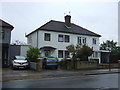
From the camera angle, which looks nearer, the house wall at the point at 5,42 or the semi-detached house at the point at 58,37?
the house wall at the point at 5,42

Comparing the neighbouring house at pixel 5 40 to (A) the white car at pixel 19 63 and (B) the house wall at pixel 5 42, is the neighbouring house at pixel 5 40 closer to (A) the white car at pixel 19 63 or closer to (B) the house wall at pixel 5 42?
(B) the house wall at pixel 5 42

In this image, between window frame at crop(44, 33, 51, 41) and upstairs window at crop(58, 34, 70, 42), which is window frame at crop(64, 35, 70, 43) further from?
window frame at crop(44, 33, 51, 41)

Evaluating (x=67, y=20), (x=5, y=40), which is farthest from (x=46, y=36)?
(x=5, y=40)

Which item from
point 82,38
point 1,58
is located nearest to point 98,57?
point 82,38

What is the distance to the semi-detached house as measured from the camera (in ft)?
96.2

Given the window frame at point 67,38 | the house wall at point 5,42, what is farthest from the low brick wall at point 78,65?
the house wall at point 5,42

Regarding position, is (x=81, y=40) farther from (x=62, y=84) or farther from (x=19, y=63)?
(x=62, y=84)

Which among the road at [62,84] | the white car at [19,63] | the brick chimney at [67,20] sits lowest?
the road at [62,84]

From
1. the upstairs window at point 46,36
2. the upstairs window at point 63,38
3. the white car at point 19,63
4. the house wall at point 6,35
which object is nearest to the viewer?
the white car at point 19,63

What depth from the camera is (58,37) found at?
30.9m

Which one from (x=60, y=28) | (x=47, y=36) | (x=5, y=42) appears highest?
(x=60, y=28)

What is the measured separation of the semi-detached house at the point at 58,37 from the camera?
96.2 ft

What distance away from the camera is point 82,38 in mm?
33656

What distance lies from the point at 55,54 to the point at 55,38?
290cm
